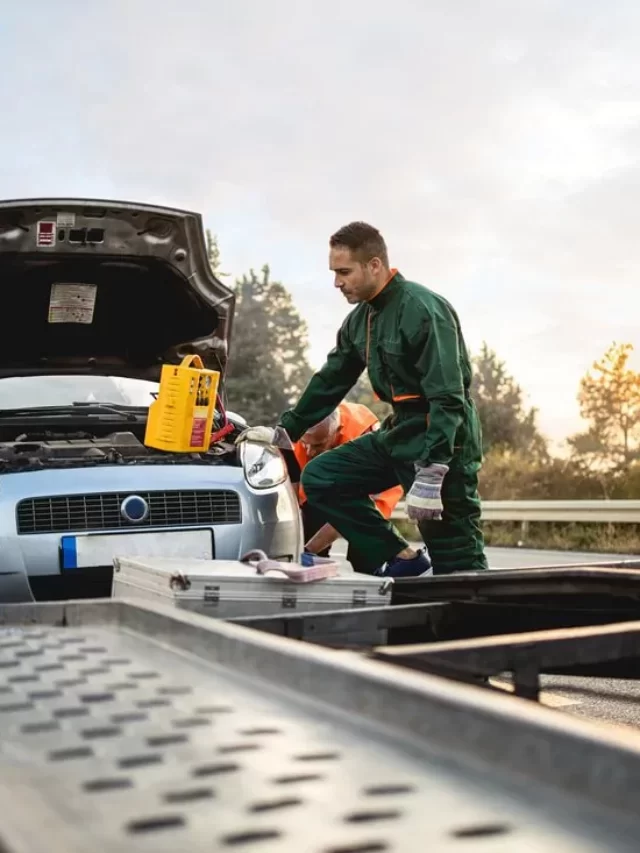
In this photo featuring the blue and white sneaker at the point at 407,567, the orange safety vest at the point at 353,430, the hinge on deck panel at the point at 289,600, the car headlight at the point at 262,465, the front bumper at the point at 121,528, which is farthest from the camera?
the orange safety vest at the point at 353,430

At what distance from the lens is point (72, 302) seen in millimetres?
5664

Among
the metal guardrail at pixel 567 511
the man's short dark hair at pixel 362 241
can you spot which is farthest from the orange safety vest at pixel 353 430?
the metal guardrail at pixel 567 511

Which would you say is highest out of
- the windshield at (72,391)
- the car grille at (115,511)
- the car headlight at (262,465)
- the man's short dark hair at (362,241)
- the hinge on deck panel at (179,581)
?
the man's short dark hair at (362,241)

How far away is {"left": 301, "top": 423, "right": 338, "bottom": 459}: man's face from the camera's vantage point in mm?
6219

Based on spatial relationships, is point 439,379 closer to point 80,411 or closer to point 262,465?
point 262,465

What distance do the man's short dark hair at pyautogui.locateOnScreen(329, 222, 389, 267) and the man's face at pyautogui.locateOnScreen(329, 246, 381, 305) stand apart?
2 centimetres

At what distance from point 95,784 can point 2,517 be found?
3.56 meters

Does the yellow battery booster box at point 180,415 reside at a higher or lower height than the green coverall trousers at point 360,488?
higher

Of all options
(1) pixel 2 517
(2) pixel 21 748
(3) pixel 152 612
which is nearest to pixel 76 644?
(3) pixel 152 612

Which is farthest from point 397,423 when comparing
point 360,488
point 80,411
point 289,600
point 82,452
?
point 289,600

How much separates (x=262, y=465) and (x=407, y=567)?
2.97ft

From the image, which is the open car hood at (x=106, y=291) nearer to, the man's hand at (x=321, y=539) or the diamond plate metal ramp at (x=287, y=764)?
the man's hand at (x=321, y=539)

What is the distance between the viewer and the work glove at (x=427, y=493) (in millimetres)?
4441

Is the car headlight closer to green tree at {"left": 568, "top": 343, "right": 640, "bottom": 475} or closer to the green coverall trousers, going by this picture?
the green coverall trousers
